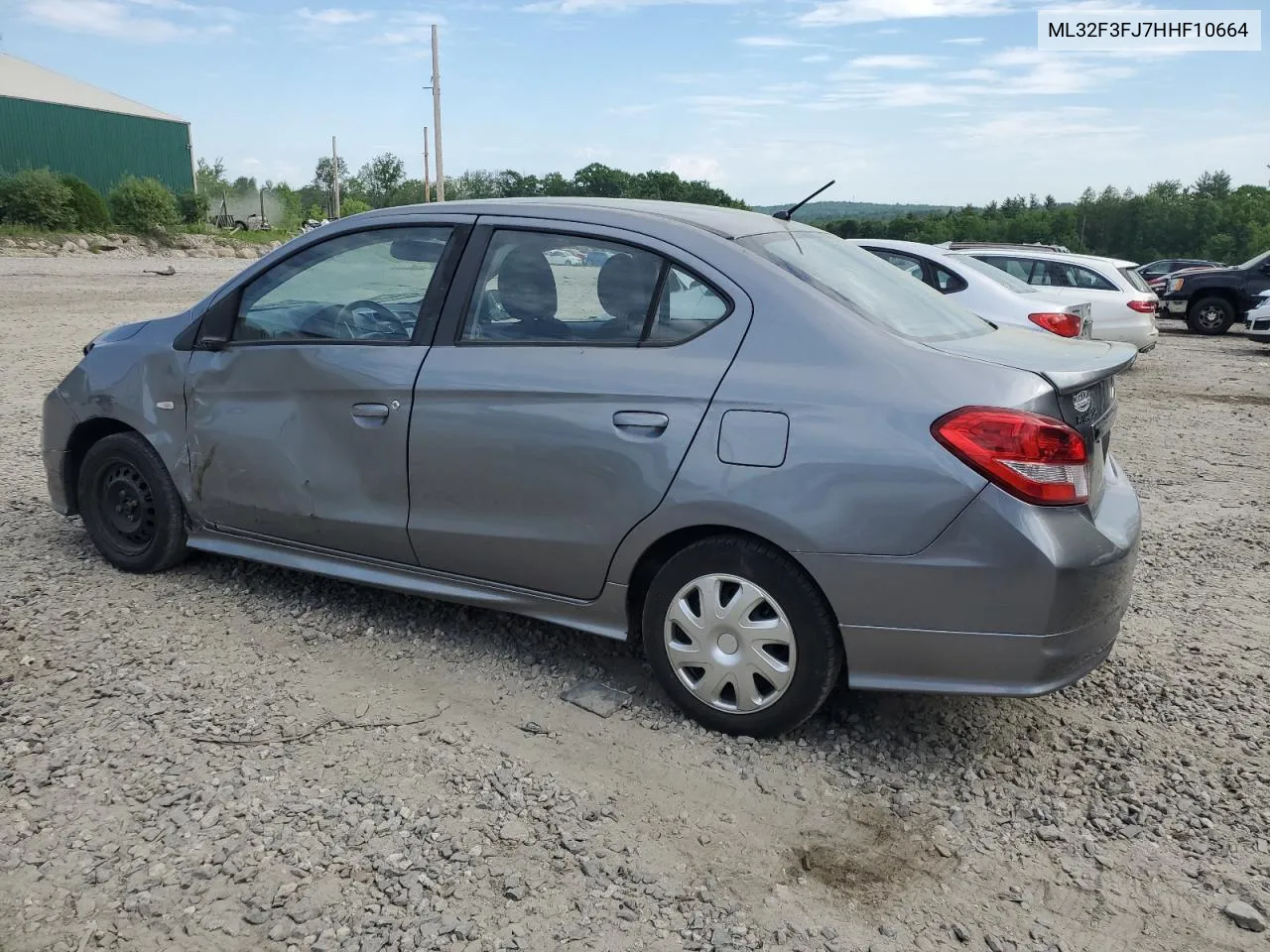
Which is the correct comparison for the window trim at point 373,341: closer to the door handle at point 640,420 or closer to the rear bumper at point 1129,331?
the door handle at point 640,420

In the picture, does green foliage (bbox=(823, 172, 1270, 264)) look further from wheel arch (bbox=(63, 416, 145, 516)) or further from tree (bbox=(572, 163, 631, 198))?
wheel arch (bbox=(63, 416, 145, 516))

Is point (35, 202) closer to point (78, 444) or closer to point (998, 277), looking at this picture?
point (998, 277)

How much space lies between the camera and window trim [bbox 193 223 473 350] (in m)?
3.83

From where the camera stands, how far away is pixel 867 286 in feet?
11.6

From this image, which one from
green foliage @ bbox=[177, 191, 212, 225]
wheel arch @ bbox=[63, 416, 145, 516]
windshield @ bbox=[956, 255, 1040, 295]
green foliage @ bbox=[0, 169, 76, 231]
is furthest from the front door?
green foliage @ bbox=[177, 191, 212, 225]

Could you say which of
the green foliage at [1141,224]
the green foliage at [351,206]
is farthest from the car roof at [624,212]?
the green foliage at [351,206]

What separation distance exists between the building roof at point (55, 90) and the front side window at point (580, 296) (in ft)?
152

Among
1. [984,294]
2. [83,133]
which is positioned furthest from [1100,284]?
[83,133]

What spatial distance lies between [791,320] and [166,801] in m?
2.25

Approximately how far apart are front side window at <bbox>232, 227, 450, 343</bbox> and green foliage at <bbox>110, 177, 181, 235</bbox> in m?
36.6

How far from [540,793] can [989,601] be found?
1.38 metres

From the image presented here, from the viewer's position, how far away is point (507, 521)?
3.65 metres

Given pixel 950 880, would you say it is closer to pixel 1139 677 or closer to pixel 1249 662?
pixel 1139 677

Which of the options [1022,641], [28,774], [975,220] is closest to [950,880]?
[1022,641]
